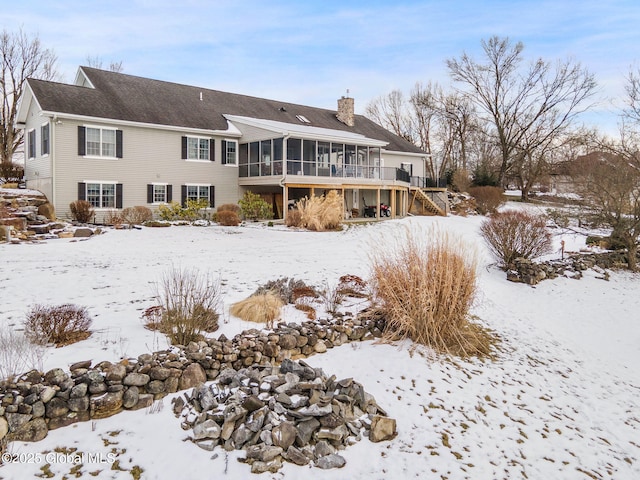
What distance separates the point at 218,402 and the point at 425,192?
2643 cm

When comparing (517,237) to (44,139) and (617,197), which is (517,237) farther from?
(44,139)

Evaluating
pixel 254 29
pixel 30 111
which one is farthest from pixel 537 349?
pixel 30 111

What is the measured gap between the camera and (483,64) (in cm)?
3644

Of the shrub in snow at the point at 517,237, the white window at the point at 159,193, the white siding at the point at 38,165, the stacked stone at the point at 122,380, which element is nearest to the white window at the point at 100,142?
the white siding at the point at 38,165

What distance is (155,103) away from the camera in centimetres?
2047

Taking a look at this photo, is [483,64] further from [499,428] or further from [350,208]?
[499,428]

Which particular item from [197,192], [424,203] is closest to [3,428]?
[197,192]

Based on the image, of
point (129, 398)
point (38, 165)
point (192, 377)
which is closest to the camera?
point (129, 398)

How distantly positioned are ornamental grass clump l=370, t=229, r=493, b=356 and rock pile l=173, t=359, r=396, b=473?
1754 millimetres

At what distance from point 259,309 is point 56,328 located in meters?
2.45

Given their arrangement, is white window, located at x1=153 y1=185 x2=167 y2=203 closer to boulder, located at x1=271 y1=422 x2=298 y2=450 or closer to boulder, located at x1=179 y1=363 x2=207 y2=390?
boulder, located at x1=179 y1=363 x2=207 y2=390

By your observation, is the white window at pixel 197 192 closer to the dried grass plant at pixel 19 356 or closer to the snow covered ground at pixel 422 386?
the snow covered ground at pixel 422 386

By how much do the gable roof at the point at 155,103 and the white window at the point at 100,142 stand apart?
0.62 metres

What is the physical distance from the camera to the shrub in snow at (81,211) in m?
16.0
